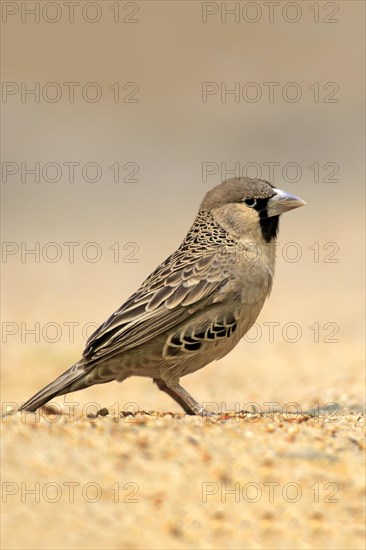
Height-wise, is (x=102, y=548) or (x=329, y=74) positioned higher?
(x=329, y=74)

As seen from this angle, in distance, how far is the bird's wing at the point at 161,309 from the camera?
24.8 ft

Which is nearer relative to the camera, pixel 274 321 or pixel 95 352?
pixel 95 352

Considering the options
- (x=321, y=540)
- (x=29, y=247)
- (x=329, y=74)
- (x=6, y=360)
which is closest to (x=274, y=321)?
(x=6, y=360)

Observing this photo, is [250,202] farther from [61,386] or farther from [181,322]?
[61,386]

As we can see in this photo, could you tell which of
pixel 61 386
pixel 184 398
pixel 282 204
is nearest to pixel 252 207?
pixel 282 204

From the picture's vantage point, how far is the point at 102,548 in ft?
16.6

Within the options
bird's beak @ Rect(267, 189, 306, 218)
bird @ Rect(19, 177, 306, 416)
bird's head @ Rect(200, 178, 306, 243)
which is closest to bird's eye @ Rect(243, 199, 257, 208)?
bird's head @ Rect(200, 178, 306, 243)

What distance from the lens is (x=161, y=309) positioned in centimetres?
762

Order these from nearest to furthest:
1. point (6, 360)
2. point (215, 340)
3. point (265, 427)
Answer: point (265, 427), point (215, 340), point (6, 360)

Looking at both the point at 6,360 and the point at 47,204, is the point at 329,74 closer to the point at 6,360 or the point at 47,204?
the point at 47,204

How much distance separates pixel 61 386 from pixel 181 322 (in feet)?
3.27

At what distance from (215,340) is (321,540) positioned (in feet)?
8.31

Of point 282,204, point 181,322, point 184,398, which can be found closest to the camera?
point 181,322

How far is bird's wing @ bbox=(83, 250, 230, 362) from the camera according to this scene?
24.8 ft
